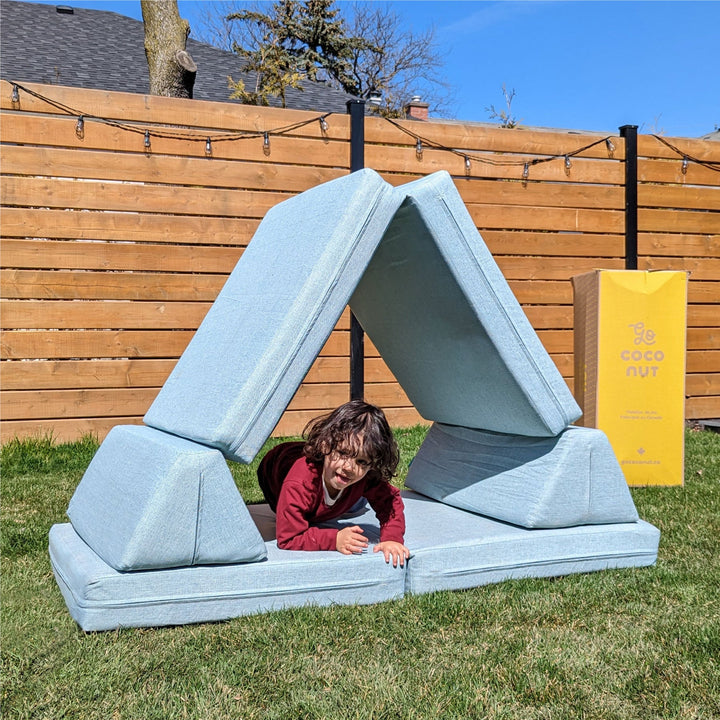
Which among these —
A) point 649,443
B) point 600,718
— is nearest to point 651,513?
point 649,443

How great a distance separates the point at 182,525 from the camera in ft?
7.95

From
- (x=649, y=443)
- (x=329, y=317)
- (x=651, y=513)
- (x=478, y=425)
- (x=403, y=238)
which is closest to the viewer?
(x=329, y=317)

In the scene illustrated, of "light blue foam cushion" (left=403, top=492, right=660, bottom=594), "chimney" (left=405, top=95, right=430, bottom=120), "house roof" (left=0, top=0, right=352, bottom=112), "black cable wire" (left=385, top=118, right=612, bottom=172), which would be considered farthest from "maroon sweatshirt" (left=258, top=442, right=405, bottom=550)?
"chimney" (left=405, top=95, right=430, bottom=120)

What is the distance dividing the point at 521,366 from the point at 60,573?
1.79m

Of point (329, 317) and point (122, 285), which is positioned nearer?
point (329, 317)

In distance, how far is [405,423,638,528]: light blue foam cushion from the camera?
3.04m

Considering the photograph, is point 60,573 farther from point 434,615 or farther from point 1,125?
point 1,125

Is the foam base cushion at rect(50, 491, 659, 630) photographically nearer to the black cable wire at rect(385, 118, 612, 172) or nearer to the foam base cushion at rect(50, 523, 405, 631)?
the foam base cushion at rect(50, 523, 405, 631)

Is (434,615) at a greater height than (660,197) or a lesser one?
lesser

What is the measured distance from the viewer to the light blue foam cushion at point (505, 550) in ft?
9.18

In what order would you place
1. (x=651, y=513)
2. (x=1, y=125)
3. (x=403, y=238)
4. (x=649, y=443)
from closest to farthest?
1. (x=403, y=238)
2. (x=651, y=513)
3. (x=649, y=443)
4. (x=1, y=125)

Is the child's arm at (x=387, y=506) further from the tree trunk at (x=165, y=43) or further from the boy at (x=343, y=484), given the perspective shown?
the tree trunk at (x=165, y=43)

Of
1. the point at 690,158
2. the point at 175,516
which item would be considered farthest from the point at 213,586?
the point at 690,158

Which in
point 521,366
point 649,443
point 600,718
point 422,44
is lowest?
point 600,718
